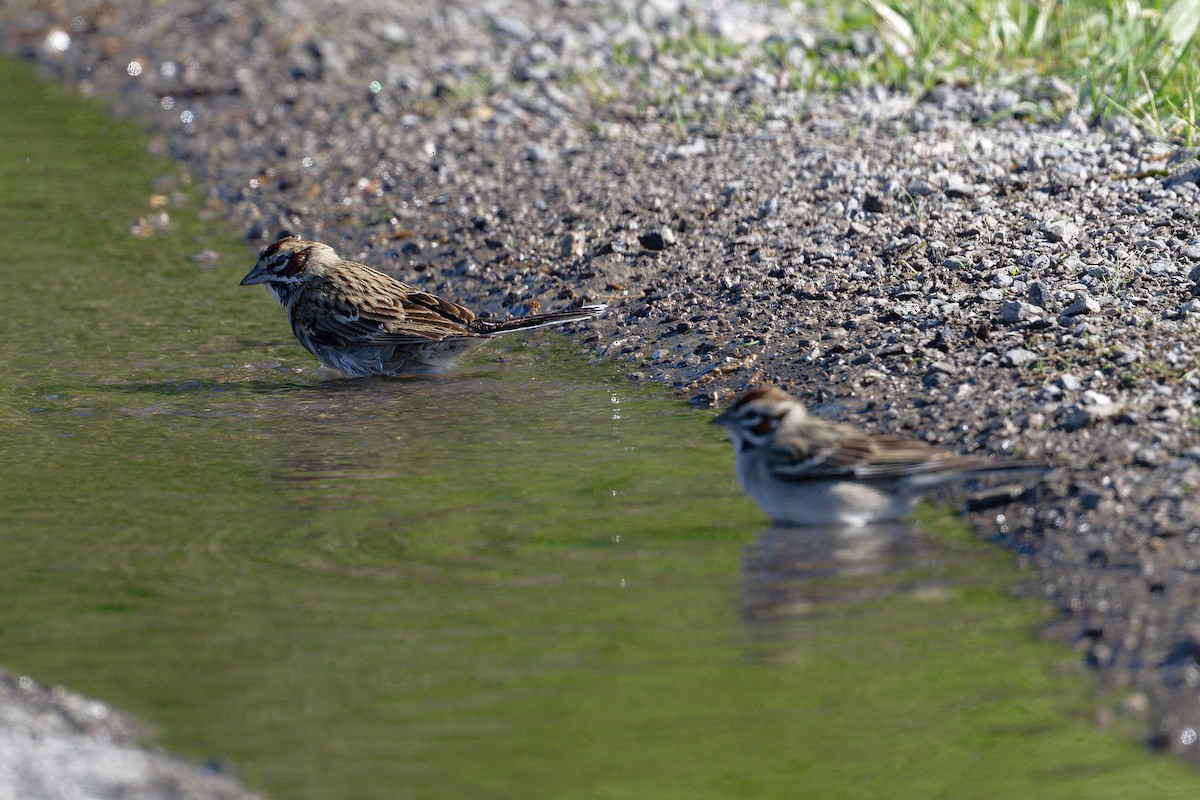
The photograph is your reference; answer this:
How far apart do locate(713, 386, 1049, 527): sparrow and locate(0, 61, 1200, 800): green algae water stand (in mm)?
120

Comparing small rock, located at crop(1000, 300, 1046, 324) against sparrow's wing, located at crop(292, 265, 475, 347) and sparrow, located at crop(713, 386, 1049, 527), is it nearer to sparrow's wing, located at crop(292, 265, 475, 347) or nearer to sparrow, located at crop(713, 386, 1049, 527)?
sparrow, located at crop(713, 386, 1049, 527)

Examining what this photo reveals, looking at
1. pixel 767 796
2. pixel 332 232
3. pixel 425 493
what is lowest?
pixel 767 796

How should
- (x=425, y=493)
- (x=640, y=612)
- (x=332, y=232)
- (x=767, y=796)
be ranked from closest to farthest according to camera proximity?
(x=767, y=796), (x=640, y=612), (x=425, y=493), (x=332, y=232)

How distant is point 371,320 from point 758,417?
3780 mm

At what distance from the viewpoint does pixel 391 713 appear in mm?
5109

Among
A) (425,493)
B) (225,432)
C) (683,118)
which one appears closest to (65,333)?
(225,432)

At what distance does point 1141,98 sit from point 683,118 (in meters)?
3.69

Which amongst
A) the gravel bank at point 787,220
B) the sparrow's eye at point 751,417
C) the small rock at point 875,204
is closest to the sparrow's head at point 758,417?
the sparrow's eye at point 751,417

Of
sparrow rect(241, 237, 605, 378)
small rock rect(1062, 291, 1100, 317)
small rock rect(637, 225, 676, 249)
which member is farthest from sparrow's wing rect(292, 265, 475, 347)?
small rock rect(1062, 291, 1100, 317)

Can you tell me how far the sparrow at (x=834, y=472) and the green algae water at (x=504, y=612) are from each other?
0.39ft

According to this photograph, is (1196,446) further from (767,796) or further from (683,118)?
(683,118)

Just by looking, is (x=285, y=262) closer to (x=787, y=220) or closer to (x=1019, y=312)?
(x=787, y=220)

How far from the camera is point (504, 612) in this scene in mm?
5797

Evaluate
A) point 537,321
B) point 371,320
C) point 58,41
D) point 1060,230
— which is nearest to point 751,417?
point 537,321
